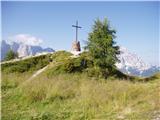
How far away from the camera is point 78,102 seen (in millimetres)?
8031

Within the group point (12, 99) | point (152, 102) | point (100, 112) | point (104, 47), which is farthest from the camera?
point (104, 47)

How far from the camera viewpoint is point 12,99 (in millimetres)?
9055

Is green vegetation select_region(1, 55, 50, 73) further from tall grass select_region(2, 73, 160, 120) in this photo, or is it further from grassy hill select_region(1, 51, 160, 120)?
tall grass select_region(2, 73, 160, 120)

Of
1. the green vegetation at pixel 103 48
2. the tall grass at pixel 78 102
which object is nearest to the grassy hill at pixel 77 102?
the tall grass at pixel 78 102

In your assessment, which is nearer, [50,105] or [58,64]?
[50,105]

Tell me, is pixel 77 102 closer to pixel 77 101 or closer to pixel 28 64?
pixel 77 101

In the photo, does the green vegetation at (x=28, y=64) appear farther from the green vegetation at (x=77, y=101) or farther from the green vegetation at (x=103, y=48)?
the green vegetation at (x=77, y=101)

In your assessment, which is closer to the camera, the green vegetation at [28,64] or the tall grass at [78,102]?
the tall grass at [78,102]

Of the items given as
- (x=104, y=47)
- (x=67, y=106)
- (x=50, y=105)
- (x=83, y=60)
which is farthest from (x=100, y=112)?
(x=104, y=47)

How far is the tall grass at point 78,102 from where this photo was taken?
22.7ft

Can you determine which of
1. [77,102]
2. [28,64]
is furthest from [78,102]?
[28,64]

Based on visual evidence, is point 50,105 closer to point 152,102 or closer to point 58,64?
point 152,102

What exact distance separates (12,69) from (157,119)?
15.9m

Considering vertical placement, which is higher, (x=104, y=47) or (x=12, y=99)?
(x=104, y=47)
